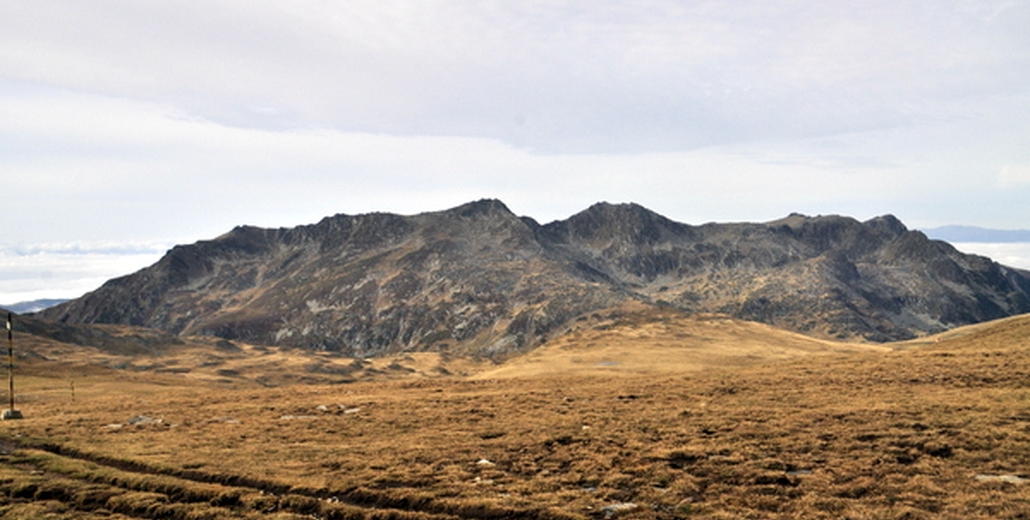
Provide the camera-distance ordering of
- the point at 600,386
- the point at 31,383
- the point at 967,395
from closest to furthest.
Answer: the point at 967,395
the point at 600,386
the point at 31,383

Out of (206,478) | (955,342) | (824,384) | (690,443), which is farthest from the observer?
(955,342)

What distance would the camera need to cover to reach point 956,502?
69.9ft

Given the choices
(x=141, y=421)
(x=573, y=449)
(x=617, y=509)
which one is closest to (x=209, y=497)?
(x=617, y=509)

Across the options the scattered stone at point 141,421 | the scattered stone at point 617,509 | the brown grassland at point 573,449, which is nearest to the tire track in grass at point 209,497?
the brown grassland at point 573,449

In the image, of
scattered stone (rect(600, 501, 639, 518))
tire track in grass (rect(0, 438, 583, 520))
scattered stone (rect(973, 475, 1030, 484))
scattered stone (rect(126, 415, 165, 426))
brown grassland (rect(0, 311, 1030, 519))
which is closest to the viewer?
scattered stone (rect(600, 501, 639, 518))

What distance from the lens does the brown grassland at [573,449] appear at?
907 inches

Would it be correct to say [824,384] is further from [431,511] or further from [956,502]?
[431,511]

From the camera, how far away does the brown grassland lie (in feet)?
75.6

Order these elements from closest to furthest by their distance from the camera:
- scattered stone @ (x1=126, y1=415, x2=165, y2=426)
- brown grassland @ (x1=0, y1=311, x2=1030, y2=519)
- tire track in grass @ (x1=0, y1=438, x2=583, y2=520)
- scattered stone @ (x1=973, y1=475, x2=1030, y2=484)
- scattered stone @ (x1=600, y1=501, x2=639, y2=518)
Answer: scattered stone @ (x1=600, y1=501, x2=639, y2=518) → tire track in grass @ (x1=0, y1=438, x2=583, y2=520) → scattered stone @ (x1=973, y1=475, x2=1030, y2=484) → brown grassland @ (x1=0, y1=311, x2=1030, y2=519) → scattered stone @ (x1=126, y1=415, x2=165, y2=426)

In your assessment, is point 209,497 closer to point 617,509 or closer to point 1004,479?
point 617,509

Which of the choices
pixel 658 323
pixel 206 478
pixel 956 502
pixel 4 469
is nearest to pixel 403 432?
pixel 206 478

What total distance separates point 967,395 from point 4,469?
58.2 m

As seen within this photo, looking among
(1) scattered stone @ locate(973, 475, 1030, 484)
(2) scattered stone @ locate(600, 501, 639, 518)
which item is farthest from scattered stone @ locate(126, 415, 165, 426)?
(1) scattered stone @ locate(973, 475, 1030, 484)

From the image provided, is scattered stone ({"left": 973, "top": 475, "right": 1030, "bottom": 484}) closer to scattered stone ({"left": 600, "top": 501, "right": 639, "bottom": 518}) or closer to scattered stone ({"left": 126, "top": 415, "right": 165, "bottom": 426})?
scattered stone ({"left": 600, "top": 501, "right": 639, "bottom": 518})
